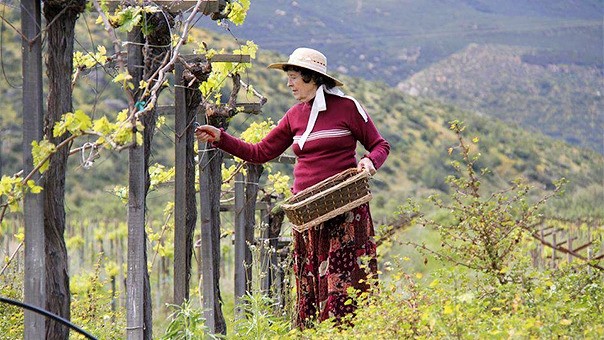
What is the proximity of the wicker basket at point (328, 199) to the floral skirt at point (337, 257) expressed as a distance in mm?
201

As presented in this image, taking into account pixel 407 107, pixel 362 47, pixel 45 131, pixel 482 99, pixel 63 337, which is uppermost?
pixel 362 47

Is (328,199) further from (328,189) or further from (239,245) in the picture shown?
(239,245)

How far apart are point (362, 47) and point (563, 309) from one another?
361ft

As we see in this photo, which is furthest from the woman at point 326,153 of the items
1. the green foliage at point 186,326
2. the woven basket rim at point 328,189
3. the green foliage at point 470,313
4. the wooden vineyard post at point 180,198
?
the green foliage at point 186,326

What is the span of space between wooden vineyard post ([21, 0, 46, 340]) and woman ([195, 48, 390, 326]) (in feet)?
6.95

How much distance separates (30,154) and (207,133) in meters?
1.86

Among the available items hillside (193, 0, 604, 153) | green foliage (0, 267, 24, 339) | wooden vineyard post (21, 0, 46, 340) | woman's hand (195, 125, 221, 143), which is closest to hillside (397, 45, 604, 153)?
hillside (193, 0, 604, 153)

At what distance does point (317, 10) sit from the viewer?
131 meters

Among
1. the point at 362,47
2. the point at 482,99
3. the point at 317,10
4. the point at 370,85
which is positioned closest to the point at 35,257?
the point at 370,85

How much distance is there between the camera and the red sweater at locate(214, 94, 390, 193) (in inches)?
261

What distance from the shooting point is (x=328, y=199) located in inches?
252

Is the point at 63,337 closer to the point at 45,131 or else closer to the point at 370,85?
the point at 45,131

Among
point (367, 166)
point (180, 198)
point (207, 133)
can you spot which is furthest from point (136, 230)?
point (367, 166)

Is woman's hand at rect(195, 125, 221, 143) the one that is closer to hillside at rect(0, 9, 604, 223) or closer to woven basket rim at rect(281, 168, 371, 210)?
woven basket rim at rect(281, 168, 371, 210)
